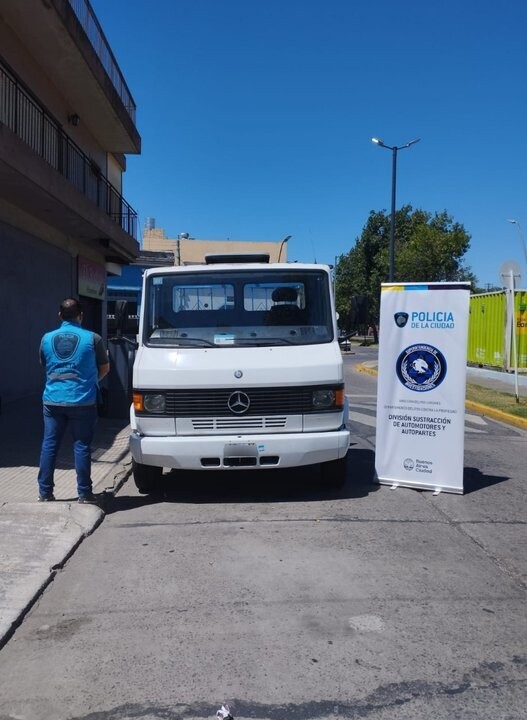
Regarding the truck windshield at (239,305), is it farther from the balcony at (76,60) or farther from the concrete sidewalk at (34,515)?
the balcony at (76,60)

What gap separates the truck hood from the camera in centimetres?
604

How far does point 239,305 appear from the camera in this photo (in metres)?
6.79

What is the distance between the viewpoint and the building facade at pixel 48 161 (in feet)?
37.8

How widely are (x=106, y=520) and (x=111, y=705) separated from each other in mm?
2968

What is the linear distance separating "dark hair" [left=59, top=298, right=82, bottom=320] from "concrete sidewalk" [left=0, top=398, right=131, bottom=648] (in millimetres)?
1686

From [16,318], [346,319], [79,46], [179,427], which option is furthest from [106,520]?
[79,46]

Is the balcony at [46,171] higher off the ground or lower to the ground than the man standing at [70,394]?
higher

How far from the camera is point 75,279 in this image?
17.6 meters

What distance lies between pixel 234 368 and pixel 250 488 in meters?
1.63

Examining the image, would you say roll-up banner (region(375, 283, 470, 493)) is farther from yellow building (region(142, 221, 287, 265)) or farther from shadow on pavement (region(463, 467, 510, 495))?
yellow building (region(142, 221, 287, 265))

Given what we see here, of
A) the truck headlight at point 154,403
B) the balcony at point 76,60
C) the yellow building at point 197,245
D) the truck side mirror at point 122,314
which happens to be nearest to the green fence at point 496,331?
the balcony at point 76,60

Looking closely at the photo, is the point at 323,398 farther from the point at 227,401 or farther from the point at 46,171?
the point at 46,171

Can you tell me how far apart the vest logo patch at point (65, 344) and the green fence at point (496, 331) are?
15.6 meters

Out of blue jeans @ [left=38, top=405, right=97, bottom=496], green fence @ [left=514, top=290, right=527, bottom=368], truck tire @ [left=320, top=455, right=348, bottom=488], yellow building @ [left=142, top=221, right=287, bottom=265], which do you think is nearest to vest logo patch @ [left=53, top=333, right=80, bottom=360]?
blue jeans @ [left=38, top=405, right=97, bottom=496]
